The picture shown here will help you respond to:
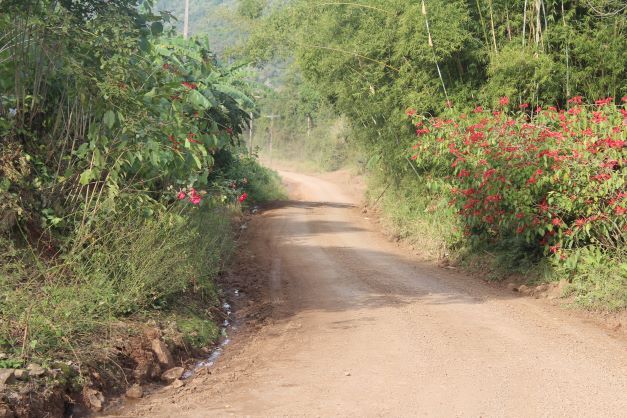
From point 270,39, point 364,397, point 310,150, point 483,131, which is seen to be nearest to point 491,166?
point 483,131

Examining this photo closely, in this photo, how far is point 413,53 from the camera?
54.7 ft

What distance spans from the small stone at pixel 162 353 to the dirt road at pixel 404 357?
45 centimetres

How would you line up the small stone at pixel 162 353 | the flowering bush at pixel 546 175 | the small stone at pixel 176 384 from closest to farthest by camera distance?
the small stone at pixel 176 384, the small stone at pixel 162 353, the flowering bush at pixel 546 175

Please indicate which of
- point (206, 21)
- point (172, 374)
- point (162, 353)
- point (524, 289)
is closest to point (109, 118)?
point (162, 353)

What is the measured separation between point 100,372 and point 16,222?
2101mm

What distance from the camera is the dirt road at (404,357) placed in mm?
→ 6215

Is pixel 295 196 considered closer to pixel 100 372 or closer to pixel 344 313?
pixel 344 313

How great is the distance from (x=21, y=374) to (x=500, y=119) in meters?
9.53

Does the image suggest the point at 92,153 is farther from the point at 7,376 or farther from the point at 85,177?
the point at 7,376

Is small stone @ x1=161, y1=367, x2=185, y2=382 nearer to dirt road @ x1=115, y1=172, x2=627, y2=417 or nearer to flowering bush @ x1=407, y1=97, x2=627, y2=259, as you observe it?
dirt road @ x1=115, y1=172, x2=627, y2=417

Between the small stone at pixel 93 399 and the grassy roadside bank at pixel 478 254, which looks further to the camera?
the grassy roadside bank at pixel 478 254

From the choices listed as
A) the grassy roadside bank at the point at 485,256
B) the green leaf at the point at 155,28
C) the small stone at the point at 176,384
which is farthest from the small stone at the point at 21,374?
the grassy roadside bank at the point at 485,256

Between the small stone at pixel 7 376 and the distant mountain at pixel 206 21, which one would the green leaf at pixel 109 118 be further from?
the distant mountain at pixel 206 21

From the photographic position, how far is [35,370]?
5961mm
